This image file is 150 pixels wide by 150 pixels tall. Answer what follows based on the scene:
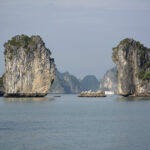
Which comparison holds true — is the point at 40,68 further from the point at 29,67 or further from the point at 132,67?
the point at 132,67

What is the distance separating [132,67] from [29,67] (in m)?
33.5

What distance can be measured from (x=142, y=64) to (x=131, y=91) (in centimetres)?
959

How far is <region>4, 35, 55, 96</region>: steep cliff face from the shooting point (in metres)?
141

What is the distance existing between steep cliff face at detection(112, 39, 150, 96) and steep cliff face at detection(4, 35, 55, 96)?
23.2m

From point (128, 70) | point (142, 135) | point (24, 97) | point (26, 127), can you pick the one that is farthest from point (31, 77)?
point (142, 135)

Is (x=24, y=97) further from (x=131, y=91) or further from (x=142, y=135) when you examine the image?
(x=142, y=135)

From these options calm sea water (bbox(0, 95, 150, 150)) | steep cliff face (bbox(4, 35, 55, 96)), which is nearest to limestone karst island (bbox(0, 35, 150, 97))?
steep cliff face (bbox(4, 35, 55, 96))

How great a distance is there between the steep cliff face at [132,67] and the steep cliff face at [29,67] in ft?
76.0

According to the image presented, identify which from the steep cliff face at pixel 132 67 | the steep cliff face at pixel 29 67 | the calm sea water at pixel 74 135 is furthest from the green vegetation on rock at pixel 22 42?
the calm sea water at pixel 74 135

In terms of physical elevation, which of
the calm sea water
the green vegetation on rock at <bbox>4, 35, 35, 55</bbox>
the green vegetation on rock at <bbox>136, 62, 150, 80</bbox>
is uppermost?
the green vegetation on rock at <bbox>4, 35, 35, 55</bbox>

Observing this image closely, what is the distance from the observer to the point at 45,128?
52.9 m

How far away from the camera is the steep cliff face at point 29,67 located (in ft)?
461

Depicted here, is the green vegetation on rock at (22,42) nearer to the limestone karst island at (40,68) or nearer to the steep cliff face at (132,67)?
the limestone karst island at (40,68)

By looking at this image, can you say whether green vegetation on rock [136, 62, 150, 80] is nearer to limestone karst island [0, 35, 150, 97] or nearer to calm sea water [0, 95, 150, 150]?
limestone karst island [0, 35, 150, 97]
